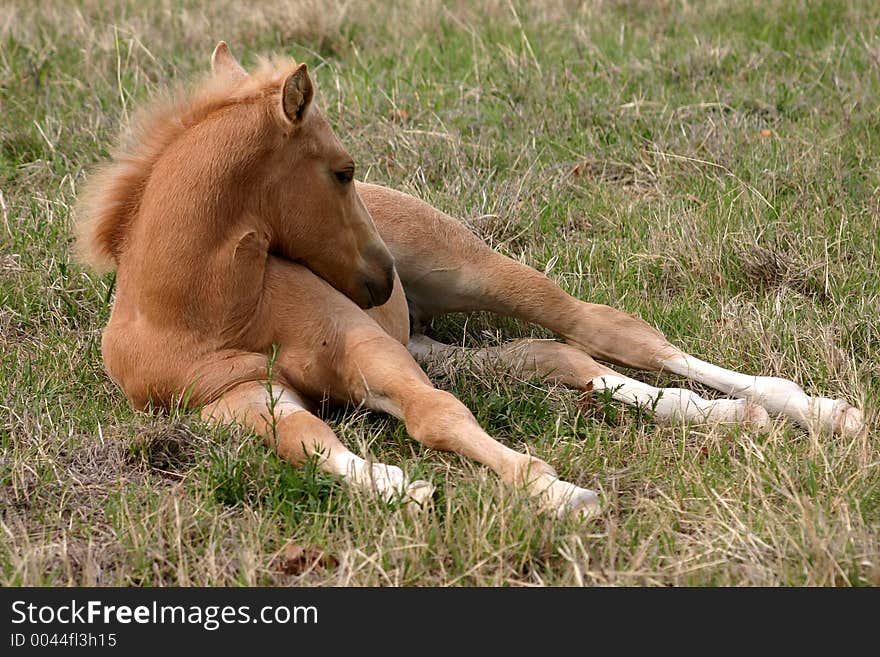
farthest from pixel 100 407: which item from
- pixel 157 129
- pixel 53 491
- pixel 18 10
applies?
pixel 18 10

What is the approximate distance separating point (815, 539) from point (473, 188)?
370 centimetres

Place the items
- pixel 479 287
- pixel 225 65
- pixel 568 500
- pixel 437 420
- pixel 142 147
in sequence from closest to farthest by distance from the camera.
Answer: pixel 568 500, pixel 437 420, pixel 142 147, pixel 225 65, pixel 479 287

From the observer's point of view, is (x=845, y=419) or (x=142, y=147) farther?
(x=142, y=147)

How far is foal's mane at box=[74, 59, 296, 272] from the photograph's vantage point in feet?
14.0

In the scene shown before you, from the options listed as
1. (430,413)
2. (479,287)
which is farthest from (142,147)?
(479,287)

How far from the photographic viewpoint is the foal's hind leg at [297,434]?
3.58 meters

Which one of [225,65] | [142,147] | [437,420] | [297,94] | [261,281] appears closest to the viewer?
[437,420]

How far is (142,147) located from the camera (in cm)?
Answer: 430

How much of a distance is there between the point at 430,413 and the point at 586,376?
3.79 feet

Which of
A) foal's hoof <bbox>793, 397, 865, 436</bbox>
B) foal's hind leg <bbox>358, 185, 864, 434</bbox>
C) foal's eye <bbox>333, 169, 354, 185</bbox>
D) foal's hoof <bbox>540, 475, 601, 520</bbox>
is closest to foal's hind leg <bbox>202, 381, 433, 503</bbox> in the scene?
foal's hoof <bbox>540, 475, 601, 520</bbox>

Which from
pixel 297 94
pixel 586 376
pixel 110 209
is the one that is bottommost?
pixel 586 376

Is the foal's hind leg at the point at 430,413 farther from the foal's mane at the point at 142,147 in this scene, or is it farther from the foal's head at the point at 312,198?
the foal's mane at the point at 142,147

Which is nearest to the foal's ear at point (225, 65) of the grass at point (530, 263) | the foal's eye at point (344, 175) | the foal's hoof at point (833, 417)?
the foal's eye at point (344, 175)

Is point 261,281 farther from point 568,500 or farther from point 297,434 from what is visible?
point 568,500
